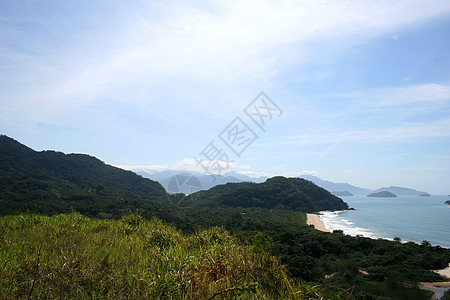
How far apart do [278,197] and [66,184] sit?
53573 mm

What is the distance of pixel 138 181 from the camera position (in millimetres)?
81938

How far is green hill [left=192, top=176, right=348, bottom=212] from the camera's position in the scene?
73.8 meters

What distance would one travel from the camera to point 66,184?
5688cm

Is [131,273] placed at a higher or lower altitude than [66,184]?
lower

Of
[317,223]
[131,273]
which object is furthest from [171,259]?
[317,223]

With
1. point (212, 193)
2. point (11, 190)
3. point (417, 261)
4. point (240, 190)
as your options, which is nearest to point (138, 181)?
point (212, 193)

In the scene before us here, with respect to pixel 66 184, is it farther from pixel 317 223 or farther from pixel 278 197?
pixel 278 197

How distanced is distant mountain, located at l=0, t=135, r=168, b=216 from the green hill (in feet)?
54.2

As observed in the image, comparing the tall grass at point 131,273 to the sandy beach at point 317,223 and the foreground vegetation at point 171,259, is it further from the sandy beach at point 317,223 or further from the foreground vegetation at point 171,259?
the sandy beach at point 317,223

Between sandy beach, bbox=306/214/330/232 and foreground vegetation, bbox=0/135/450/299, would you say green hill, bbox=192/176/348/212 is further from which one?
foreground vegetation, bbox=0/135/450/299

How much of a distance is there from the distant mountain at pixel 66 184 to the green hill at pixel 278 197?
54.2 feet

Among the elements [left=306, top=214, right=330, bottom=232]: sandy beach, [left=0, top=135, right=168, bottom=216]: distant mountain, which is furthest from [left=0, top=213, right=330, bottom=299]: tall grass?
[left=306, top=214, right=330, bottom=232]: sandy beach

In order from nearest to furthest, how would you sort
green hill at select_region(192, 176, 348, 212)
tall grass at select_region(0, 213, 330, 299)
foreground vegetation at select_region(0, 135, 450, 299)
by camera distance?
1. tall grass at select_region(0, 213, 330, 299)
2. foreground vegetation at select_region(0, 135, 450, 299)
3. green hill at select_region(192, 176, 348, 212)

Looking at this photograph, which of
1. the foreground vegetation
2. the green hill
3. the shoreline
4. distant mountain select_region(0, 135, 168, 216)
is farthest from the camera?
the green hill
